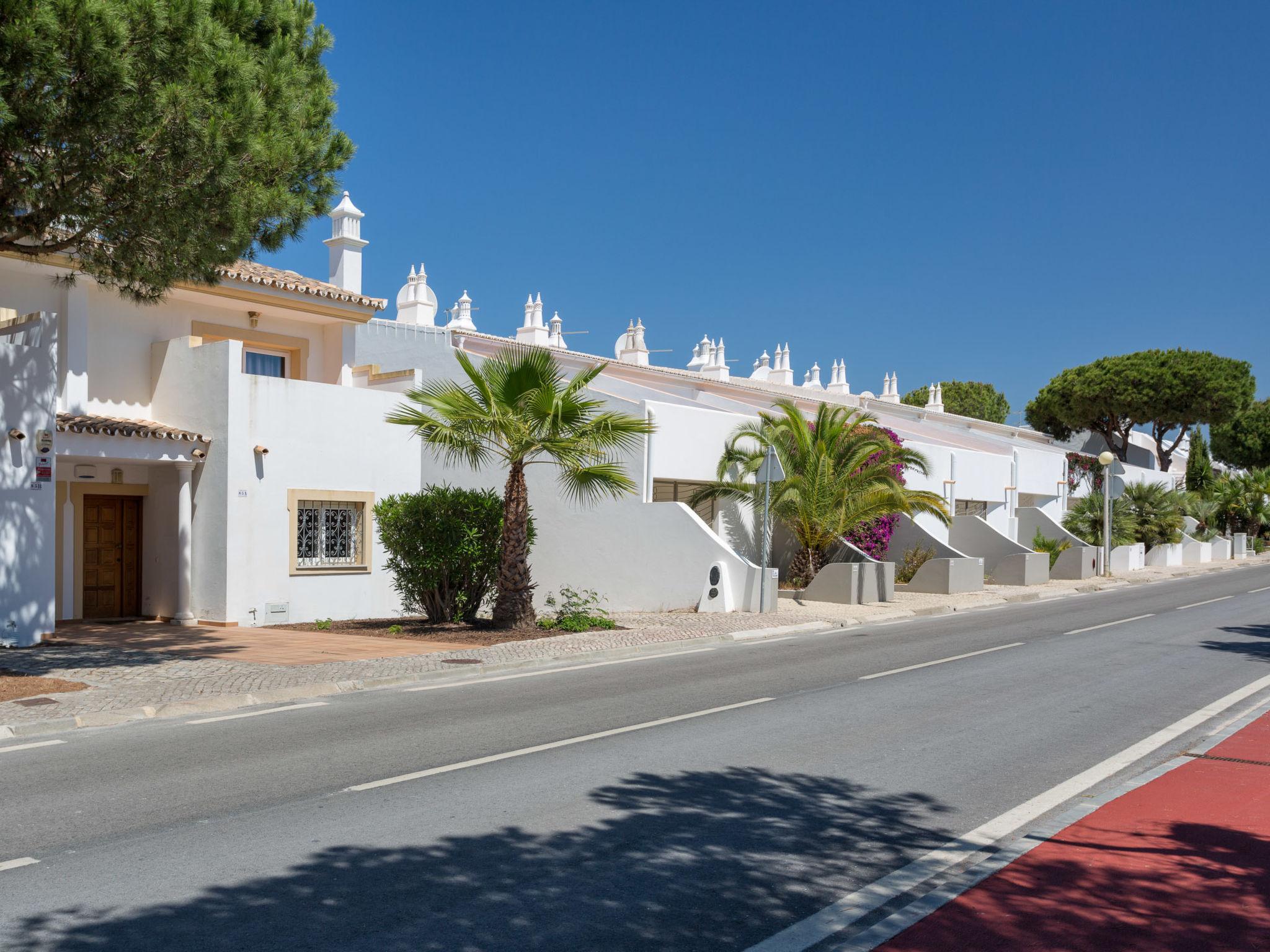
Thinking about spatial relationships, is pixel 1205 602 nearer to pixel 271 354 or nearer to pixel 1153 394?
pixel 271 354

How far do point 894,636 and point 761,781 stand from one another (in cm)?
1081

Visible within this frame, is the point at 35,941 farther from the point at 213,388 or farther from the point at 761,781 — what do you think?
the point at 213,388

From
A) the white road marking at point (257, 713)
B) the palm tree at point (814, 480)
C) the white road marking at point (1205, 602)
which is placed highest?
the palm tree at point (814, 480)

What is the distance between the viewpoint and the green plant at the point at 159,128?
9836 millimetres

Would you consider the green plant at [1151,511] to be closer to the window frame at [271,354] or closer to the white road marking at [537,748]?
the window frame at [271,354]

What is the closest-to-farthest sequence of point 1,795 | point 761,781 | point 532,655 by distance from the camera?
1. point 1,795
2. point 761,781
3. point 532,655

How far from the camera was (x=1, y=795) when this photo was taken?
691 centimetres

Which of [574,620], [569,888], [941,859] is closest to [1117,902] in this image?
[941,859]

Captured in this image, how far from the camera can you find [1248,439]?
72250mm

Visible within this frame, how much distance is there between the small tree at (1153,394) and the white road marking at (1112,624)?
43.8m

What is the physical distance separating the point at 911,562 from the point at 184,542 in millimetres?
18141

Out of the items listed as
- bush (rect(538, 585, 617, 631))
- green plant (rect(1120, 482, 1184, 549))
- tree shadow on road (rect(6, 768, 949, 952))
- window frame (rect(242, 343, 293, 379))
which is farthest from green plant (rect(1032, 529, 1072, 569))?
tree shadow on road (rect(6, 768, 949, 952))

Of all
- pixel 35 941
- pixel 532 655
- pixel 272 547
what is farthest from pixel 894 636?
pixel 35 941

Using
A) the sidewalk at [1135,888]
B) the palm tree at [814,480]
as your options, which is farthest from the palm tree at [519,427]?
the sidewalk at [1135,888]
